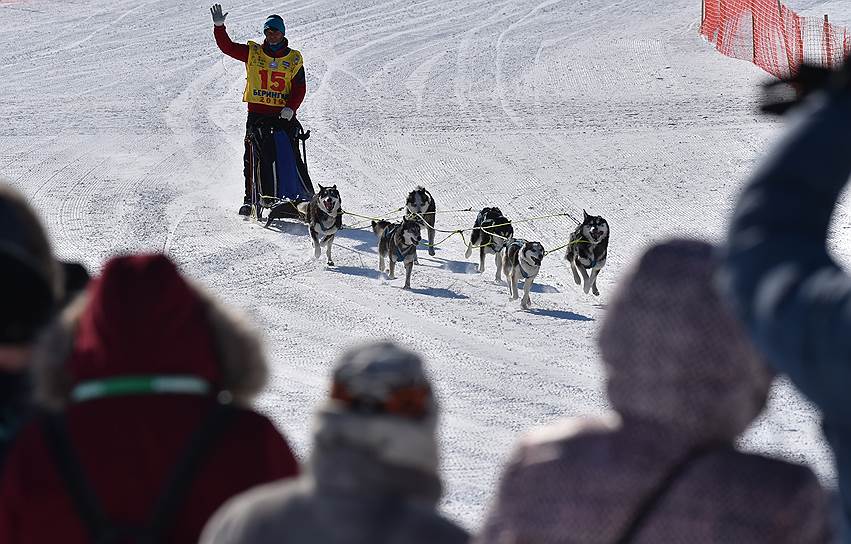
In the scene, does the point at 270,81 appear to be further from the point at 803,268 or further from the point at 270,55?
the point at 803,268

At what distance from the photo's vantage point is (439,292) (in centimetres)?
938

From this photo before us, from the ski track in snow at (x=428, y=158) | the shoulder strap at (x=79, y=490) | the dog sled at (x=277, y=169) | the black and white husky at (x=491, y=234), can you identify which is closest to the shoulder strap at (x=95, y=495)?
the shoulder strap at (x=79, y=490)

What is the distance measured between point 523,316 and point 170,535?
6631 millimetres

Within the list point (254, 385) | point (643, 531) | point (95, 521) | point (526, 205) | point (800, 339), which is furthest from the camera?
point (526, 205)

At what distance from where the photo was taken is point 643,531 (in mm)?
1750

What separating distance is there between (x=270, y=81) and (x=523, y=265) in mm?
3718

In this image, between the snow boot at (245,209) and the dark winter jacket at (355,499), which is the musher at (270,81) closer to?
the snow boot at (245,209)

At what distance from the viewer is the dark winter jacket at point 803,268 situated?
4.58ft

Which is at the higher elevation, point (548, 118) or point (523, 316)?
point (548, 118)

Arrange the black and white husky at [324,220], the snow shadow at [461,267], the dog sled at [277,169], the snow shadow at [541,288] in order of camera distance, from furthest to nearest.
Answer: the dog sled at [277,169]
the black and white husky at [324,220]
the snow shadow at [461,267]
the snow shadow at [541,288]

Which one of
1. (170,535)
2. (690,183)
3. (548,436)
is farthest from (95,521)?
(690,183)

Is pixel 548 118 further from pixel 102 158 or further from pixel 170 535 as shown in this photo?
pixel 170 535

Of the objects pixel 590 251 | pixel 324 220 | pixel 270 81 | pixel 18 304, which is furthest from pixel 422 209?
pixel 18 304

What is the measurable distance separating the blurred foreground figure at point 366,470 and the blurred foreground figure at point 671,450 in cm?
14
